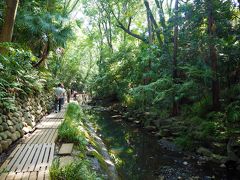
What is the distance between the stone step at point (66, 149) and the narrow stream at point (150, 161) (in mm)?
2024

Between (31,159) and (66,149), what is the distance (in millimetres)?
874

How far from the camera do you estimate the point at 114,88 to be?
24156 millimetres

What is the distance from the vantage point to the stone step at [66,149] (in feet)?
18.1

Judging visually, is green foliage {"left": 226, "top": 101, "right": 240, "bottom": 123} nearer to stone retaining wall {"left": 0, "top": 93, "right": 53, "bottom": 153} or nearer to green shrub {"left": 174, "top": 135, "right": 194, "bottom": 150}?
green shrub {"left": 174, "top": 135, "right": 194, "bottom": 150}

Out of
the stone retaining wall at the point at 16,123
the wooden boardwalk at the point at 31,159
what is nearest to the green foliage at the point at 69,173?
the wooden boardwalk at the point at 31,159

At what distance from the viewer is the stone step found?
551cm

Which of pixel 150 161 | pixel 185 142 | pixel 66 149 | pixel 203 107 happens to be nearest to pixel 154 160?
pixel 150 161

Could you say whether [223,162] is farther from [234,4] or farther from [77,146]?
[234,4]

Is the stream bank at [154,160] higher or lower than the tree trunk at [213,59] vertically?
lower

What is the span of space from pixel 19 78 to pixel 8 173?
4.87 metres

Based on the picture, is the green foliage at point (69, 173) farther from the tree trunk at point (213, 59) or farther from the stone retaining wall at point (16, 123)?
the tree trunk at point (213, 59)

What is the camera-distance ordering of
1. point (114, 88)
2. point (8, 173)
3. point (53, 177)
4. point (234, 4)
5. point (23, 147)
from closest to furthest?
point (53, 177)
point (8, 173)
point (23, 147)
point (234, 4)
point (114, 88)

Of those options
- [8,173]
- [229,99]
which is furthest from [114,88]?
[8,173]

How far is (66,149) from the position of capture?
5742 mm
